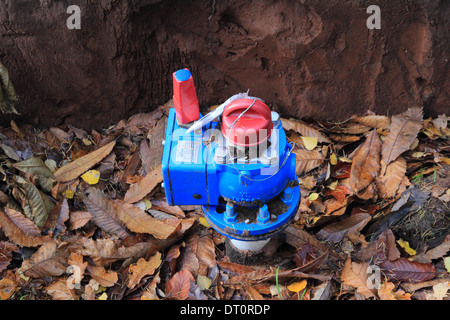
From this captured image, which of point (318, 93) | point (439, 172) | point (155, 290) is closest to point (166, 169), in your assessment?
point (155, 290)

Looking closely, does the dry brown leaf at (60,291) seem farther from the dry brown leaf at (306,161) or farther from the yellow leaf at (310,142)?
the yellow leaf at (310,142)

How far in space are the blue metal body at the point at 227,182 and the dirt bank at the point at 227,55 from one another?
36.2 inches

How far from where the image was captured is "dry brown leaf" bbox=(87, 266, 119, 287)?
234cm

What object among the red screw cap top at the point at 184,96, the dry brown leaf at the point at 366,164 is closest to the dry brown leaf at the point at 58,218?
the red screw cap top at the point at 184,96

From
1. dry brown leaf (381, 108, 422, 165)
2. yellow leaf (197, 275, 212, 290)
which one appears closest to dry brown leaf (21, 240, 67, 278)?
yellow leaf (197, 275, 212, 290)

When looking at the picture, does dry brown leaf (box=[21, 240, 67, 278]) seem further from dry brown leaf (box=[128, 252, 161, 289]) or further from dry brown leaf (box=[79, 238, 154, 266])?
dry brown leaf (box=[128, 252, 161, 289])

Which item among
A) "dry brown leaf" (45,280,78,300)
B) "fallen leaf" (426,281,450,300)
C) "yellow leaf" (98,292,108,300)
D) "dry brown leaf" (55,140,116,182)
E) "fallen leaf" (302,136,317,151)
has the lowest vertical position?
"fallen leaf" (426,281,450,300)

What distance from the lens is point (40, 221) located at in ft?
8.43

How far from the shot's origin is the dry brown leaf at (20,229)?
8.13ft

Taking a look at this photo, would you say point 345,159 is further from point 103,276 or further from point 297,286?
point 103,276

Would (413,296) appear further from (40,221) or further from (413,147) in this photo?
(40,221)

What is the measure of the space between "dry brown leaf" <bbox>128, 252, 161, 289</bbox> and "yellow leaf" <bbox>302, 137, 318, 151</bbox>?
1097 mm

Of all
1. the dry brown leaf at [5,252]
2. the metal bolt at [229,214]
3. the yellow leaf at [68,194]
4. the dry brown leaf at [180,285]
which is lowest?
the dry brown leaf at [180,285]

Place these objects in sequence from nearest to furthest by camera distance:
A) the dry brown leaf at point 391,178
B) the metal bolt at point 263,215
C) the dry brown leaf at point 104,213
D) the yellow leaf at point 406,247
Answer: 1. the metal bolt at point 263,215
2. the yellow leaf at point 406,247
3. the dry brown leaf at point 104,213
4. the dry brown leaf at point 391,178
